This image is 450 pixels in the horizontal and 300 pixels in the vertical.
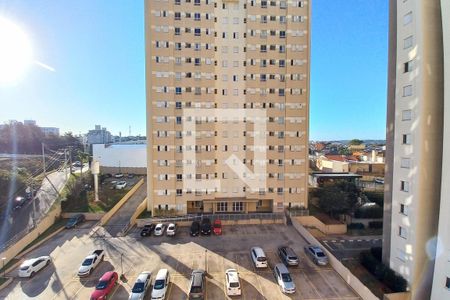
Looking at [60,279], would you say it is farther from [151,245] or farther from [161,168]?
[161,168]

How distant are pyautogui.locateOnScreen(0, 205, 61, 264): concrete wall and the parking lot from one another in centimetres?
172

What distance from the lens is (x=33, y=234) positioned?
Answer: 28.3m

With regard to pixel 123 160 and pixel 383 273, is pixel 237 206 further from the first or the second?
pixel 123 160

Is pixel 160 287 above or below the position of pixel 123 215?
above

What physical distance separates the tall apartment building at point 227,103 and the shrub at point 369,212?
7776 mm

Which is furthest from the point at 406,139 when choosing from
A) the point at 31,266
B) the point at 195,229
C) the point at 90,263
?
the point at 31,266

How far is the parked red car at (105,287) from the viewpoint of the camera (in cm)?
1672

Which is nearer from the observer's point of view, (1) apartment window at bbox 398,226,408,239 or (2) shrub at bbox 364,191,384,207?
(1) apartment window at bbox 398,226,408,239

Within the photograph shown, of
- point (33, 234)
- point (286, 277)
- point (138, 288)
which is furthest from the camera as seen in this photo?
point (33, 234)

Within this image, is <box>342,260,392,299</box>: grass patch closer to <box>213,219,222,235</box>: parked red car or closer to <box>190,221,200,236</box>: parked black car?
<box>213,219,222,235</box>: parked red car

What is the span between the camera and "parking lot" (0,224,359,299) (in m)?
18.3

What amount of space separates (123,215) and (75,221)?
618 cm


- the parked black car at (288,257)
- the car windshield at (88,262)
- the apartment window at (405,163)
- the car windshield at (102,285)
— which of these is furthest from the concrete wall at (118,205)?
the apartment window at (405,163)

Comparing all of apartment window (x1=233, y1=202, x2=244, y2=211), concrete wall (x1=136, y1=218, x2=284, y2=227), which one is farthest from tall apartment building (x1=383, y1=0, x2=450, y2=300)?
apartment window (x1=233, y1=202, x2=244, y2=211)
